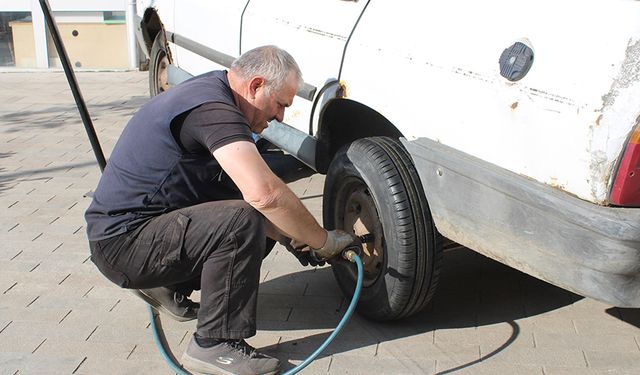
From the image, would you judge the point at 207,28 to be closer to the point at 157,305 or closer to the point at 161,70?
the point at 161,70

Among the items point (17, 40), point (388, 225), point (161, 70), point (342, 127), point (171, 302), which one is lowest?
point (17, 40)

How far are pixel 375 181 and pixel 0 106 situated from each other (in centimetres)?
618

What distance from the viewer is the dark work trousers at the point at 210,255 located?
330 centimetres

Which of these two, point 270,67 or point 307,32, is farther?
point 307,32

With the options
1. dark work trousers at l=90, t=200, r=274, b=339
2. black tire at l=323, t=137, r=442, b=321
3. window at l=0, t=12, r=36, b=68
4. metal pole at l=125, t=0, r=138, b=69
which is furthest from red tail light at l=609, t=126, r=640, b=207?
window at l=0, t=12, r=36, b=68

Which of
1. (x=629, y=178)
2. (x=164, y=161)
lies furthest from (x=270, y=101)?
(x=629, y=178)

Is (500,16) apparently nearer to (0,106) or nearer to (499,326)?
(499,326)

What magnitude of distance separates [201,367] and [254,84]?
111 cm

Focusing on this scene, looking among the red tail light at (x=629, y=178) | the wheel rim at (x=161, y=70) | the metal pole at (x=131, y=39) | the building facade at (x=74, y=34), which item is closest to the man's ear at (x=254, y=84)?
the red tail light at (x=629, y=178)

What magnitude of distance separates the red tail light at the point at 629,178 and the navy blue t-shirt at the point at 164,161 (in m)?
1.26

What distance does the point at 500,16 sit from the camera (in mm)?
3080

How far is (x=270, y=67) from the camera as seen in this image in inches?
130

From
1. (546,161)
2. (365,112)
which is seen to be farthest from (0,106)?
(546,161)

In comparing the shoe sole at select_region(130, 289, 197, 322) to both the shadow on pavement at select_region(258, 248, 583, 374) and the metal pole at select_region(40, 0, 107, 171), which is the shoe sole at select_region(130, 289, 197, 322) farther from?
the metal pole at select_region(40, 0, 107, 171)
